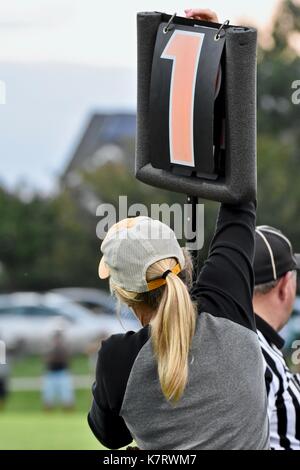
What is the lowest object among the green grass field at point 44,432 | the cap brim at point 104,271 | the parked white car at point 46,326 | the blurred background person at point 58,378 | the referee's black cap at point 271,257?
the parked white car at point 46,326

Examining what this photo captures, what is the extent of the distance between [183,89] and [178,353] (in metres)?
0.76

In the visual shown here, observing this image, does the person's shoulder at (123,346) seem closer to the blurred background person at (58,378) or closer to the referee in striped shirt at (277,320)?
the referee in striped shirt at (277,320)

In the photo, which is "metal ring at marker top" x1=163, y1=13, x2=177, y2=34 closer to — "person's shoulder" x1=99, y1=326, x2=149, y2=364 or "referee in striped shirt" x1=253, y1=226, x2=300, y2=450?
"person's shoulder" x1=99, y1=326, x2=149, y2=364

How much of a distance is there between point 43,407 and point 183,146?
1687 cm

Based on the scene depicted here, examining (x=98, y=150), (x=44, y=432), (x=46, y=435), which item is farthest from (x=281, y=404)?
(x=98, y=150)

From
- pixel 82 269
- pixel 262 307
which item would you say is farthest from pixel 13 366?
pixel 262 307

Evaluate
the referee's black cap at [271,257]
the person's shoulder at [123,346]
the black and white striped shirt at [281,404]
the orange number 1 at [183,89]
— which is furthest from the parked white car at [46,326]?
the person's shoulder at [123,346]

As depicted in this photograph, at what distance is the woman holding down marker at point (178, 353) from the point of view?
293 centimetres

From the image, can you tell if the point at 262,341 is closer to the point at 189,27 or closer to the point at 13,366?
the point at 189,27

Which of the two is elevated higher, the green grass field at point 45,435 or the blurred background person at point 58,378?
the green grass field at point 45,435

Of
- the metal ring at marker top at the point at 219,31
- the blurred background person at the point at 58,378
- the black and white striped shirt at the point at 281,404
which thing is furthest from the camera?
the blurred background person at the point at 58,378

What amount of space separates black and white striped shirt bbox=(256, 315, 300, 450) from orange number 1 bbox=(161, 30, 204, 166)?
87cm

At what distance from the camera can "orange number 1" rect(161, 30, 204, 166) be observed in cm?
317
